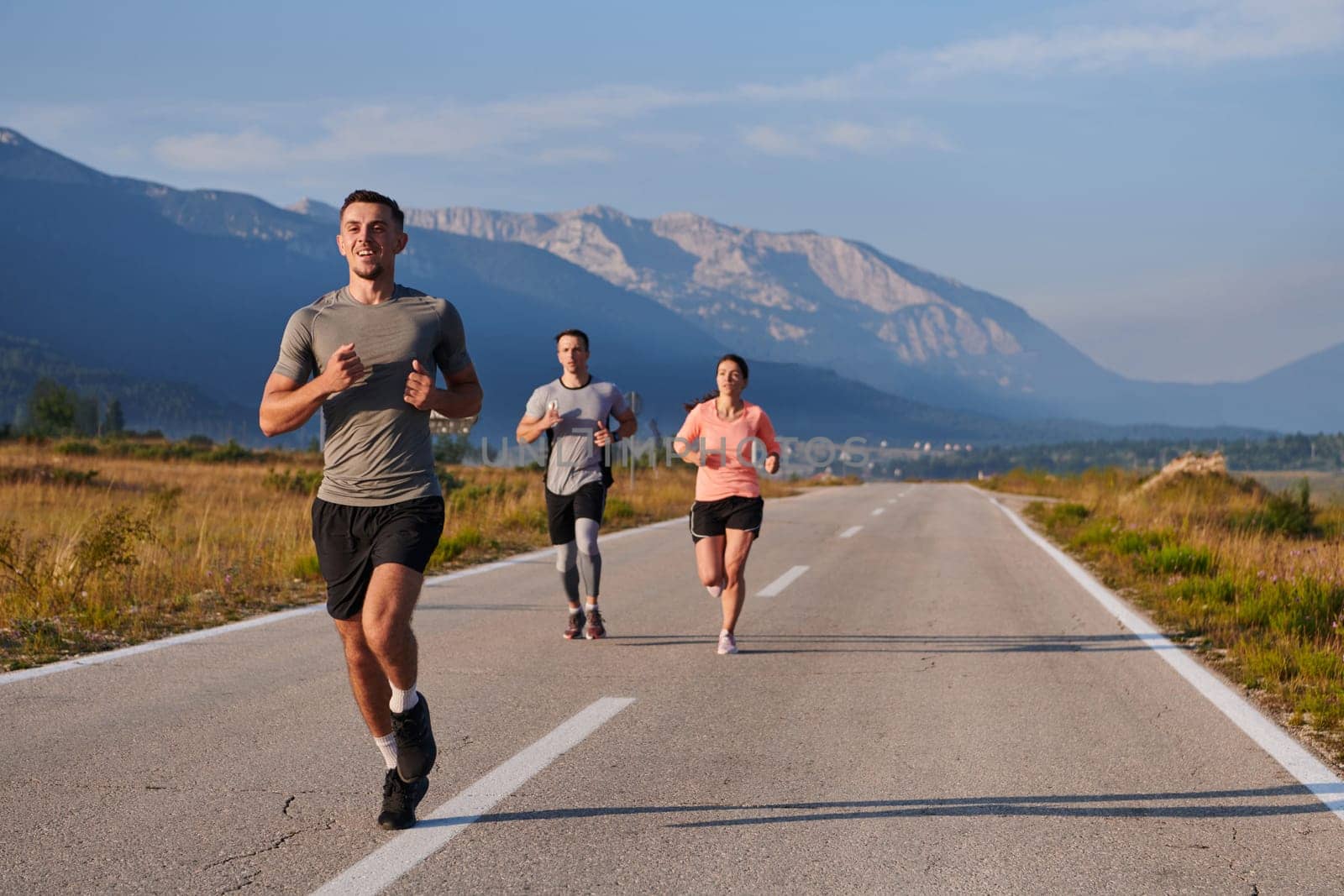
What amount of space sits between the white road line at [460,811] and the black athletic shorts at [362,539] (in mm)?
799

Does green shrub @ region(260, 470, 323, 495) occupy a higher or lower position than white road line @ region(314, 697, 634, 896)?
lower

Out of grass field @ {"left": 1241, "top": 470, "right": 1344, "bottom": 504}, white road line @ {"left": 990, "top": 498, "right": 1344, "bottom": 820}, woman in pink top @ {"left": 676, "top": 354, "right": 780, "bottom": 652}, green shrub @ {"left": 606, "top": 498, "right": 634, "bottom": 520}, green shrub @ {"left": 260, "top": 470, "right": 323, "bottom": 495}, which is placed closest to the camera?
white road line @ {"left": 990, "top": 498, "right": 1344, "bottom": 820}

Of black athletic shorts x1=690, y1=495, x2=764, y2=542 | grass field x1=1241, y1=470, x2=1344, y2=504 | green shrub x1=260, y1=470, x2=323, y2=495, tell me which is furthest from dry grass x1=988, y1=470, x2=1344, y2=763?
green shrub x1=260, y1=470, x2=323, y2=495

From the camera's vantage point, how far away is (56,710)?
6.05 meters

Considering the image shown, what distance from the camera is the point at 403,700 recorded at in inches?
175

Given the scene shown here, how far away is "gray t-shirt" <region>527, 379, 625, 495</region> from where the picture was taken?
8.67m

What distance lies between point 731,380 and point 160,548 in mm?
7474

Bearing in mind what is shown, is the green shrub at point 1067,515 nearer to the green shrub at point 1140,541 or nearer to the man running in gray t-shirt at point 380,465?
the green shrub at point 1140,541

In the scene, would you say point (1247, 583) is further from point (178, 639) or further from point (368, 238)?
point (368, 238)

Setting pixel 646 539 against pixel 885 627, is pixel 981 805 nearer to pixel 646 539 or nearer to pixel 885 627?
pixel 885 627

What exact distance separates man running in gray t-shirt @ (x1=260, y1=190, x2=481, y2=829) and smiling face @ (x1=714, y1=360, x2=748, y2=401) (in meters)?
3.99

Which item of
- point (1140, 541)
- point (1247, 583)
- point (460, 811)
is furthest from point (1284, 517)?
point (460, 811)

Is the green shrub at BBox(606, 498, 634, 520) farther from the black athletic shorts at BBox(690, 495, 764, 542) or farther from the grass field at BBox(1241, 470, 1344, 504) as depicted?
the black athletic shorts at BBox(690, 495, 764, 542)

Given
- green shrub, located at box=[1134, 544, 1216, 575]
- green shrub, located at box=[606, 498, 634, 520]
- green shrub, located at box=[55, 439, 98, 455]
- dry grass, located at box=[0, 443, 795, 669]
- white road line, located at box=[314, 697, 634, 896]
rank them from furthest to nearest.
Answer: green shrub, located at box=[55, 439, 98, 455]
green shrub, located at box=[606, 498, 634, 520]
green shrub, located at box=[1134, 544, 1216, 575]
dry grass, located at box=[0, 443, 795, 669]
white road line, located at box=[314, 697, 634, 896]
